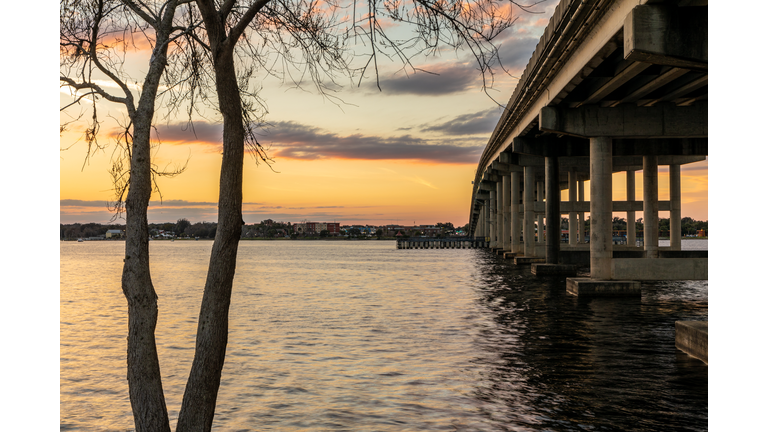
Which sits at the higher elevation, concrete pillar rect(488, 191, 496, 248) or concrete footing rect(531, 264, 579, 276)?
concrete pillar rect(488, 191, 496, 248)

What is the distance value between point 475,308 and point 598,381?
1363cm

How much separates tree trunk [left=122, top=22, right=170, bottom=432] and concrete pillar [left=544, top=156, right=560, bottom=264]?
39.8 m

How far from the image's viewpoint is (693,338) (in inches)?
603

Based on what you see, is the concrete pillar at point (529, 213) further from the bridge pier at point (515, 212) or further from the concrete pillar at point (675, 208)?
the concrete pillar at point (675, 208)

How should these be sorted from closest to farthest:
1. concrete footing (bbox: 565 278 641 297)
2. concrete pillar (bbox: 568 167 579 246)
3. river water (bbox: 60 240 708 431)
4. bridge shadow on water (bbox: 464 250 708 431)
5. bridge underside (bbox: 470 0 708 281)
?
1. bridge shadow on water (bbox: 464 250 708 431)
2. river water (bbox: 60 240 708 431)
3. bridge underside (bbox: 470 0 708 281)
4. concrete footing (bbox: 565 278 641 297)
5. concrete pillar (bbox: 568 167 579 246)

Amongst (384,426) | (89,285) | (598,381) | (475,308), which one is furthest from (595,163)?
(89,285)

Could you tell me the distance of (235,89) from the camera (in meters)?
6.96

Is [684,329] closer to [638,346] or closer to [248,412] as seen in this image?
[638,346]

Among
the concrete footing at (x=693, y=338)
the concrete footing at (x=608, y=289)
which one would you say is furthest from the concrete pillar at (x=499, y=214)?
the concrete footing at (x=693, y=338)

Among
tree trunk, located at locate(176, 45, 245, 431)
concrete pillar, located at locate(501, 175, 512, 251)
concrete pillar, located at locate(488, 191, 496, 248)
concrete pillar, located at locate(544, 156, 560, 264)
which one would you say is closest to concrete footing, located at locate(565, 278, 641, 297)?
concrete pillar, located at locate(544, 156, 560, 264)

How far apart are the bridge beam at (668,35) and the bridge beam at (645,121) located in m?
12.8

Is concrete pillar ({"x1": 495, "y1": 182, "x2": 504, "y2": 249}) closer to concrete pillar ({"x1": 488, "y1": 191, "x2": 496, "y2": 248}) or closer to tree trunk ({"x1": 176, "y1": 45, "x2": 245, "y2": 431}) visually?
concrete pillar ({"x1": 488, "y1": 191, "x2": 496, "y2": 248})

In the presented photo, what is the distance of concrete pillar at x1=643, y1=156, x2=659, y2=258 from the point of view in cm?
4545

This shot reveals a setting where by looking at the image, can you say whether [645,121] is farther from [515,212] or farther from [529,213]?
[515,212]
